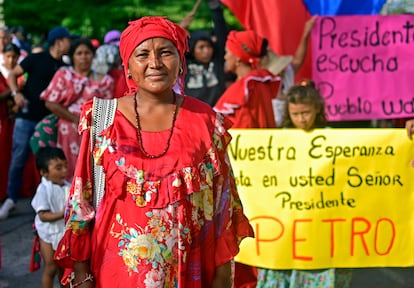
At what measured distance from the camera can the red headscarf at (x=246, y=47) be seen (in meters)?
5.93

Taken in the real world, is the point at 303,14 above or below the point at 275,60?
above

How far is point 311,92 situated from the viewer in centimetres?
527

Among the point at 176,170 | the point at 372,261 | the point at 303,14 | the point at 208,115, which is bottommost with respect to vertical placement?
the point at 372,261

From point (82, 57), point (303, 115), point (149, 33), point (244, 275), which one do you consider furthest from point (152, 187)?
point (82, 57)

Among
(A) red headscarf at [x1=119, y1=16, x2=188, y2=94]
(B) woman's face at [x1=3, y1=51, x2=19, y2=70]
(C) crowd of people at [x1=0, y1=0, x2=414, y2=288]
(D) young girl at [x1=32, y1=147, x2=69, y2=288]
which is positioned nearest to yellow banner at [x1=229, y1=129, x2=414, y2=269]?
(D) young girl at [x1=32, y1=147, x2=69, y2=288]

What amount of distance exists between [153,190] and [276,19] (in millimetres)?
4713

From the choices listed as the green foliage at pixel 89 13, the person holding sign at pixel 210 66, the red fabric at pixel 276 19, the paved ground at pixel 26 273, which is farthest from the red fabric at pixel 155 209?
the green foliage at pixel 89 13

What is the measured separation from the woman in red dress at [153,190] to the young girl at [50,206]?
229 centimetres

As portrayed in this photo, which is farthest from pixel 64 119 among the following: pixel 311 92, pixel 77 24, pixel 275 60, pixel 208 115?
pixel 77 24

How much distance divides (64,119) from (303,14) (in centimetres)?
237

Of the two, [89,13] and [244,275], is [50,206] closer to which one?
[244,275]

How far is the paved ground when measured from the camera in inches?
247

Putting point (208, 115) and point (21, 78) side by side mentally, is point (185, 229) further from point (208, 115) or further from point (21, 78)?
point (21, 78)

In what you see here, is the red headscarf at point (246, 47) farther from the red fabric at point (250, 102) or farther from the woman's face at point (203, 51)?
the woman's face at point (203, 51)
